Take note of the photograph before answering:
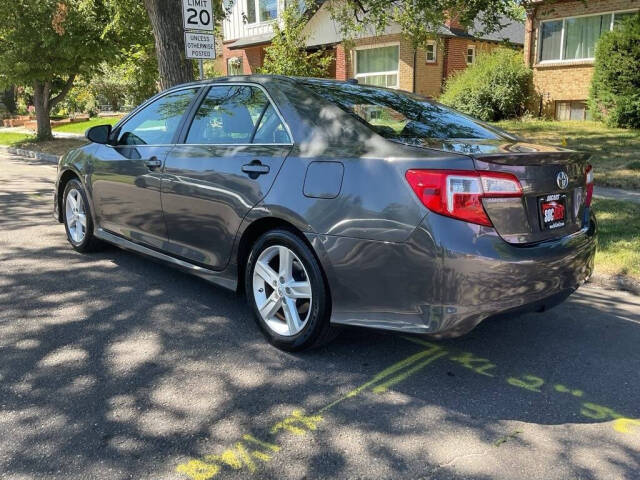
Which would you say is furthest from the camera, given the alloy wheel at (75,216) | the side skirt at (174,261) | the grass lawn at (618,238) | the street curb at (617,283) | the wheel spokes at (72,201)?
the wheel spokes at (72,201)

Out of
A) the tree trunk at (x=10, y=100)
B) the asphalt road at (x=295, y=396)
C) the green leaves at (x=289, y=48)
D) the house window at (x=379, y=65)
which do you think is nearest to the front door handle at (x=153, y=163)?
the asphalt road at (x=295, y=396)

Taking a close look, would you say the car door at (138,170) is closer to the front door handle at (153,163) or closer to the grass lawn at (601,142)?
the front door handle at (153,163)

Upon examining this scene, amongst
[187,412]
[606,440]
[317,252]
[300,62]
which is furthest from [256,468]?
[300,62]

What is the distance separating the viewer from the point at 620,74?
49.1ft

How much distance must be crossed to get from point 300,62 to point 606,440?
17.3 m

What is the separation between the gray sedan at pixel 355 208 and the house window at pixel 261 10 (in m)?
24.5

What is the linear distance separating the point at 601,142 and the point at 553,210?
35.1 feet

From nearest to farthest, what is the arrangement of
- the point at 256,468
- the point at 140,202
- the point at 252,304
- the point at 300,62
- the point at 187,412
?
the point at 256,468, the point at 187,412, the point at 252,304, the point at 140,202, the point at 300,62

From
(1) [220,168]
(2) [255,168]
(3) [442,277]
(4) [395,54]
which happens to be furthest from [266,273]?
(4) [395,54]

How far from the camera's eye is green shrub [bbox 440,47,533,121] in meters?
18.2

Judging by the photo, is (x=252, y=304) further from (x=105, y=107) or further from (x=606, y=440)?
(x=105, y=107)

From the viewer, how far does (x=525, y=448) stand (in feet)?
8.91

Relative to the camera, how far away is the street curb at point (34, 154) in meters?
15.8

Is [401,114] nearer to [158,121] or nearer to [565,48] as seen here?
[158,121]
